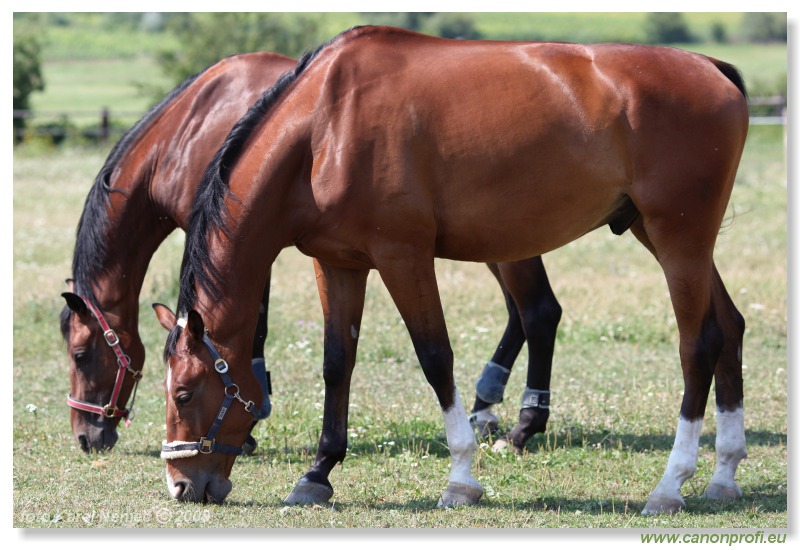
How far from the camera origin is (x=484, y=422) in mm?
6625

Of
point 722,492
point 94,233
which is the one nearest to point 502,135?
point 722,492

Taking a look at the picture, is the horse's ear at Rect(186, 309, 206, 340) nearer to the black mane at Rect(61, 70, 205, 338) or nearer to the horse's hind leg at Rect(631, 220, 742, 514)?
the black mane at Rect(61, 70, 205, 338)

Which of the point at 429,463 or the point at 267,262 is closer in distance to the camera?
the point at 267,262

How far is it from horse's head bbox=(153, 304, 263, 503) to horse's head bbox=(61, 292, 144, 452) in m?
1.58

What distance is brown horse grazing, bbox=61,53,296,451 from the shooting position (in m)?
6.27

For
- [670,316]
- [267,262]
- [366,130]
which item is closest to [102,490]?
[267,262]

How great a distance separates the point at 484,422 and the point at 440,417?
0.33 meters

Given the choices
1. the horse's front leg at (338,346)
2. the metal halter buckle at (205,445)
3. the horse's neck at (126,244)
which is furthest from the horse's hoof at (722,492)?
the horse's neck at (126,244)

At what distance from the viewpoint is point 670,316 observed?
933cm

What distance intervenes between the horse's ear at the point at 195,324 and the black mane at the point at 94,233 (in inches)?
72.6

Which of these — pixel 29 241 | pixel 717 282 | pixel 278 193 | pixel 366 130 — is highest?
pixel 366 130

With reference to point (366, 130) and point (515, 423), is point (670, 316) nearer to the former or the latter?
point (515, 423)

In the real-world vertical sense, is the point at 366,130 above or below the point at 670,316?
above

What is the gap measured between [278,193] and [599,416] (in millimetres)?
3081
